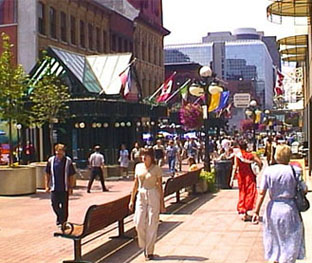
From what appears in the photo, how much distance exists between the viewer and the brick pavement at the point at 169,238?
33.1 ft

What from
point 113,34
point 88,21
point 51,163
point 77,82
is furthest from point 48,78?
point 113,34

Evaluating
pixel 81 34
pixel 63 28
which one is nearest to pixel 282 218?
pixel 63 28

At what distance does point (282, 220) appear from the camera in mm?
7641

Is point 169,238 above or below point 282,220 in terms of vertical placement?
below

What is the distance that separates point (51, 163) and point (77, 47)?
3825 centimetres

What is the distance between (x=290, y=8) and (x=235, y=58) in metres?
166

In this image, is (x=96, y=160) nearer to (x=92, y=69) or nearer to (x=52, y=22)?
(x=92, y=69)

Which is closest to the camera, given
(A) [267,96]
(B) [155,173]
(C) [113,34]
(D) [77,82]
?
(B) [155,173]

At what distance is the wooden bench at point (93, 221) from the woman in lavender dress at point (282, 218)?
9.10ft

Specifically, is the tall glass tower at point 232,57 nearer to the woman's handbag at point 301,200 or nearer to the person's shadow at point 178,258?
the person's shadow at point 178,258

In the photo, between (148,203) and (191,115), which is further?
(191,115)

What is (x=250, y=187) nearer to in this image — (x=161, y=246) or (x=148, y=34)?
(x=161, y=246)

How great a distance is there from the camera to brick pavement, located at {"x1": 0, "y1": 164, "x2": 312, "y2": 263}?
397 inches

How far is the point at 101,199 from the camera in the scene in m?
20.1
